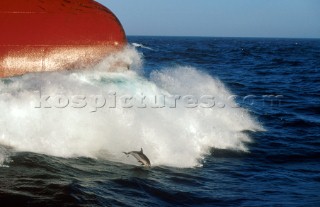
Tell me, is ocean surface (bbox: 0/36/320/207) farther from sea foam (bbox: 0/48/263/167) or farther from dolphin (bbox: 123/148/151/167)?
dolphin (bbox: 123/148/151/167)

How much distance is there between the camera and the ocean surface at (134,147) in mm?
6055

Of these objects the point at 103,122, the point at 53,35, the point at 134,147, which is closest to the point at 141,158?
the point at 134,147

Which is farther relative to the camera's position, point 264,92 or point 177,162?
point 264,92

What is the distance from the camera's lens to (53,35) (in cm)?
1000

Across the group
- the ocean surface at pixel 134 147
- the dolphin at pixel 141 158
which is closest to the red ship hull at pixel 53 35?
the ocean surface at pixel 134 147

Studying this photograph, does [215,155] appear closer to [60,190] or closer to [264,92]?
[60,190]

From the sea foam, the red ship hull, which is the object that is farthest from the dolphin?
the red ship hull

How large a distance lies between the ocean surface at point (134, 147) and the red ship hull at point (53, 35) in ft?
1.43

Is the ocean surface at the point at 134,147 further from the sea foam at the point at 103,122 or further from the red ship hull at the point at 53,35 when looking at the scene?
the red ship hull at the point at 53,35

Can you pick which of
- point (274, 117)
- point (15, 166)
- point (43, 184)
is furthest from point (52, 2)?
point (274, 117)

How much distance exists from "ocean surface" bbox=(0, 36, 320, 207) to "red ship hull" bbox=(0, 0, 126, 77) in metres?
0.44

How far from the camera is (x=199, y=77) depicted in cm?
1501

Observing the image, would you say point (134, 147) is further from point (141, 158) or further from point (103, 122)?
point (103, 122)

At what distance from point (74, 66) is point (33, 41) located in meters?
1.16
